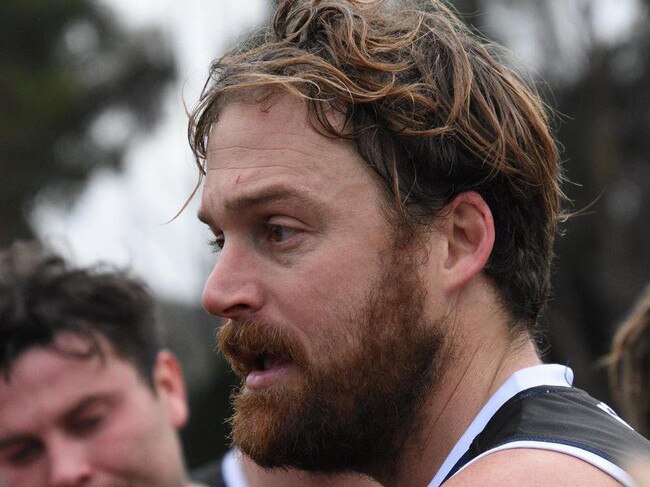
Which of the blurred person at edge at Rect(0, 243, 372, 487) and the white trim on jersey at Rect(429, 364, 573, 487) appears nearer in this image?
the white trim on jersey at Rect(429, 364, 573, 487)

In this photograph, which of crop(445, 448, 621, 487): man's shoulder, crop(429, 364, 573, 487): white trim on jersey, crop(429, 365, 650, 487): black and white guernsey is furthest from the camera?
crop(429, 364, 573, 487): white trim on jersey

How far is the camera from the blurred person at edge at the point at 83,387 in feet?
15.0

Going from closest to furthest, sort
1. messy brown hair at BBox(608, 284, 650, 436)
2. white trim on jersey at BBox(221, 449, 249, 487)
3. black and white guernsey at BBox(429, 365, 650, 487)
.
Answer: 1. black and white guernsey at BBox(429, 365, 650, 487)
2. messy brown hair at BBox(608, 284, 650, 436)
3. white trim on jersey at BBox(221, 449, 249, 487)

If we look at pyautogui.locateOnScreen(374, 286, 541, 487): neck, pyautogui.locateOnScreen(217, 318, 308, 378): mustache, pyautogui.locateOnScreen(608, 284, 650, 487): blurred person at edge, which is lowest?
pyautogui.locateOnScreen(608, 284, 650, 487): blurred person at edge

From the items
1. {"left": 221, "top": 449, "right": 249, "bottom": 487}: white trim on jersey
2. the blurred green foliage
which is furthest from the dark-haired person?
the blurred green foliage

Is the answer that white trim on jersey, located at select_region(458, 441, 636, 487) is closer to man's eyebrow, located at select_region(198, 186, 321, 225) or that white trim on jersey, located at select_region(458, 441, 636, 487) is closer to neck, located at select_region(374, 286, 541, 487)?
neck, located at select_region(374, 286, 541, 487)

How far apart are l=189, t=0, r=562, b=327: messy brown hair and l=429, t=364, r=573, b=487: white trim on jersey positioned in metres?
0.25

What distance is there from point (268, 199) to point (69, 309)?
215cm

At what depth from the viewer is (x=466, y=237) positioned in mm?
3102

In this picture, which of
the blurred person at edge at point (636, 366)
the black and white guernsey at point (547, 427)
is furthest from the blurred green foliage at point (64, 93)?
the black and white guernsey at point (547, 427)

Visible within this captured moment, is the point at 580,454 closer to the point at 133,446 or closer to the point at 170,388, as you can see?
the point at 133,446

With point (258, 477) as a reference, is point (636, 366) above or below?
above

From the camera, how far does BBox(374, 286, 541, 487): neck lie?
9.68ft

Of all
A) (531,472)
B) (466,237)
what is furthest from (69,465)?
(531,472)
